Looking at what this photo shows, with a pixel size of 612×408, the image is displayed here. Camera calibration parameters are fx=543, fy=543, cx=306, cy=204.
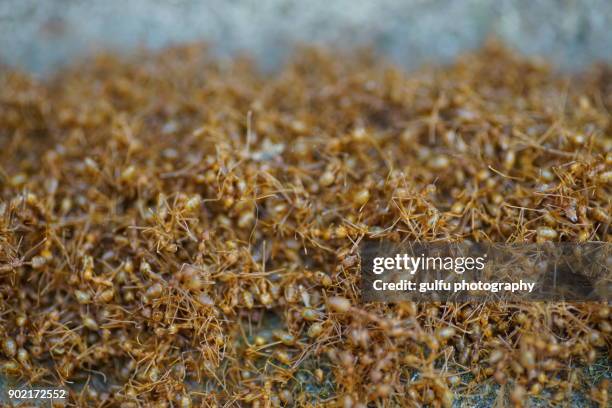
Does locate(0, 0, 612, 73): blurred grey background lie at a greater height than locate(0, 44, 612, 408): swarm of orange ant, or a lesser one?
greater

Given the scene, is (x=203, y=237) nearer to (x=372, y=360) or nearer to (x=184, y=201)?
(x=184, y=201)

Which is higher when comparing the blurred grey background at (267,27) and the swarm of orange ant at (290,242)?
the blurred grey background at (267,27)

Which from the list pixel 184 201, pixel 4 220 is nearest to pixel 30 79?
pixel 4 220

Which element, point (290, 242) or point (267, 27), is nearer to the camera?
point (290, 242)

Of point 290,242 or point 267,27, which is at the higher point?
point 267,27

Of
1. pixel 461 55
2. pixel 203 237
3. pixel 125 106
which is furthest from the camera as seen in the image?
pixel 461 55
